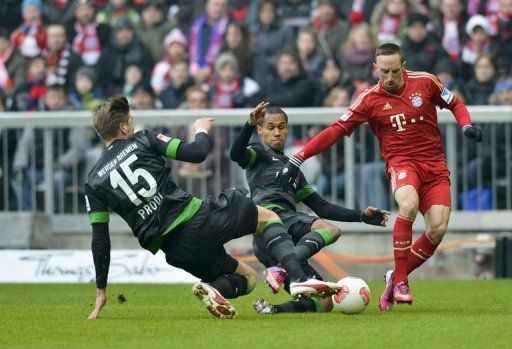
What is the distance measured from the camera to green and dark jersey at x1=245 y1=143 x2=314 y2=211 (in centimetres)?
1070

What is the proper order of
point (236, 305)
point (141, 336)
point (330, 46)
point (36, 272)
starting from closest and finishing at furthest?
1. point (141, 336)
2. point (236, 305)
3. point (36, 272)
4. point (330, 46)

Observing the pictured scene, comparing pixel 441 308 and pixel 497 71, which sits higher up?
pixel 497 71

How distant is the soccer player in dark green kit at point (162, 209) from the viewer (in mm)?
9180

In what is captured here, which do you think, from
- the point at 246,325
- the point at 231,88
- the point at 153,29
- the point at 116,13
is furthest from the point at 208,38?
the point at 246,325

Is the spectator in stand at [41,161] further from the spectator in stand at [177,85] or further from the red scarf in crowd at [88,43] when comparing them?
the red scarf in crowd at [88,43]

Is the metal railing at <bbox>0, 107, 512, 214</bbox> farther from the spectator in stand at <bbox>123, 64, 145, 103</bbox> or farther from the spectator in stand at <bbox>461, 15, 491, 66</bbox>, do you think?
the spectator in stand at <bbox>123, 64, 145, 103</bbox>

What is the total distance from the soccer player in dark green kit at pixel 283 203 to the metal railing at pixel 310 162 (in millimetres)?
5458

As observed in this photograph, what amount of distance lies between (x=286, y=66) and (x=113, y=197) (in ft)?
29.2

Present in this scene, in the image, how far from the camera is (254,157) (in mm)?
10664

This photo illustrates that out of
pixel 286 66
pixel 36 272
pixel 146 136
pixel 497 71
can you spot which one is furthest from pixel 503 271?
pixel 146 136

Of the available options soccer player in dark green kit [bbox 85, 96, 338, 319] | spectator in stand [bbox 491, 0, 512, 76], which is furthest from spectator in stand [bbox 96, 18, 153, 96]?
soccer player in dark green kit [bbox 85, 96, 338, 319]

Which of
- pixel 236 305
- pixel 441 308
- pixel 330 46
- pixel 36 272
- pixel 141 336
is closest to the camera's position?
pixel 141 336

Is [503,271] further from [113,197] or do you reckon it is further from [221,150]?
[113,197]

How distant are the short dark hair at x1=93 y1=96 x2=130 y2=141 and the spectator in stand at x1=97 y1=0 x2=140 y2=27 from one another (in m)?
11.1
